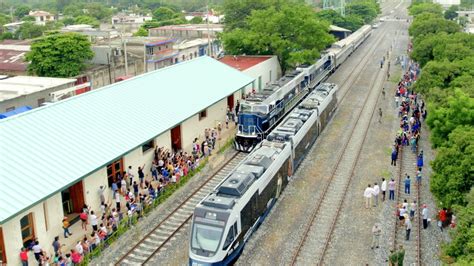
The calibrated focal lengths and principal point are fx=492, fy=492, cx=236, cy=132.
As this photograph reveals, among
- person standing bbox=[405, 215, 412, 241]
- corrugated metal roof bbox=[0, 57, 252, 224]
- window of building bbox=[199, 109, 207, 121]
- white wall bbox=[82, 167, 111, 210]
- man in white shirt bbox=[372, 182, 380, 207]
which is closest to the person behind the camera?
corrugated metal roof bbox=[0, 57, 252, 224]

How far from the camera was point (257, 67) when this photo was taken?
4772cm

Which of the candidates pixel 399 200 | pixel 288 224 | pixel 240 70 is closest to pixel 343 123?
pixel 240 70

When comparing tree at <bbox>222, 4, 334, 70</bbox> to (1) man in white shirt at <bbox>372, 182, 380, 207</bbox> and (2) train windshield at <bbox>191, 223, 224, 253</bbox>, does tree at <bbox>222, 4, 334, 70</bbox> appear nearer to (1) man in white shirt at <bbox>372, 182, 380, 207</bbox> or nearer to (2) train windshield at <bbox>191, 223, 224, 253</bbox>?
(1) man in white shirt at <bbox>372, 182, 380, 207</bbox>

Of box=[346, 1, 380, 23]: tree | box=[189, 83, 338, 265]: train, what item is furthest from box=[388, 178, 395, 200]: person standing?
box=[346, 1, 380, 23]: tree

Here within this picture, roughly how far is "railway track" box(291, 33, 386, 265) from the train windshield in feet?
11.8

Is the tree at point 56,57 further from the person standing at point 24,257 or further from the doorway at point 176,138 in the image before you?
the person standing at point 24,257

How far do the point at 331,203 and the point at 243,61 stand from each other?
27750 millimetres

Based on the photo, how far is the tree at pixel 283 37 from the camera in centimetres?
5125

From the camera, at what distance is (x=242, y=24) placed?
63688 mm

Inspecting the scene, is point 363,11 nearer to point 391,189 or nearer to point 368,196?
point 391,189

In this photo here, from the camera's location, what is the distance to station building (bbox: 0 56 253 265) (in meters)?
18.7

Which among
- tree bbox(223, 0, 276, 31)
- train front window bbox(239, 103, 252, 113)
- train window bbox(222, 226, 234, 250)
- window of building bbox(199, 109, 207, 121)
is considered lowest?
train window bbox(222, 226, 234, 250)

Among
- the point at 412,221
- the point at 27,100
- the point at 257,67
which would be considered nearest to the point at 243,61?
the point at 257,67

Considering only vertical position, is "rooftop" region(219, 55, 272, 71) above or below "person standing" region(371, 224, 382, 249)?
above
